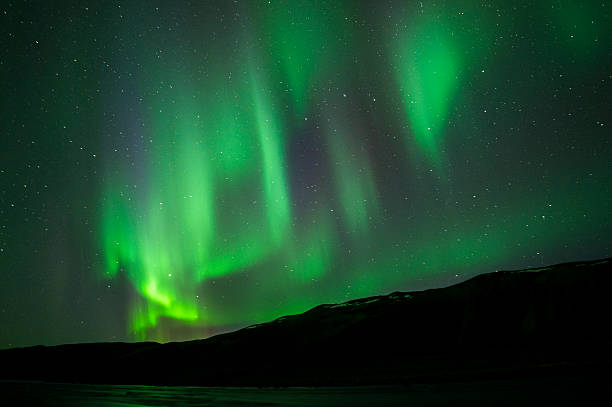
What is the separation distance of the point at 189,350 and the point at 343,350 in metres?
40.1

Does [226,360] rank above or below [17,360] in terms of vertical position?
below

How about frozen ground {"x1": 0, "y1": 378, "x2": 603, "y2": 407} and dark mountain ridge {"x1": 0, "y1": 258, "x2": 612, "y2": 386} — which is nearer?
frozen ground {"x1": 0, "y1": 378, "x2": 603, "y2": 407}

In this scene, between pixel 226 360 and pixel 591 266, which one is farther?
pixel 591 266

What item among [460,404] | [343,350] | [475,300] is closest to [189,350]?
[343,350]

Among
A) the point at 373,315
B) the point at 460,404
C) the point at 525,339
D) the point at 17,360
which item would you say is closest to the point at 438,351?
the point at 525,339

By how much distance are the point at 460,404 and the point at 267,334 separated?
320ft

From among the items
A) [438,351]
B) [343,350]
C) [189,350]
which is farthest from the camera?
[189,350]

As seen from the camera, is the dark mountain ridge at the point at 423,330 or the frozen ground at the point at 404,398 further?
the dark mountain ridge at the point at 423,330

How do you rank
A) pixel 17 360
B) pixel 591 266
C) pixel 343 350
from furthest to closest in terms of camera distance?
pixel 17 360 < pixel 591 266 < pixel 343 350

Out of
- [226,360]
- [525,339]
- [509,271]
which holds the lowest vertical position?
[525,339]

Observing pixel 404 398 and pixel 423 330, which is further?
pixel 423 330

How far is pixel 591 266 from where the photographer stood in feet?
353

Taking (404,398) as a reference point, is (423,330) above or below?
below

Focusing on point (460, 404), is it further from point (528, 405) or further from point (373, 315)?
point (373, 315)
